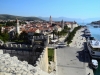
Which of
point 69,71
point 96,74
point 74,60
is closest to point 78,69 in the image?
point 69,71

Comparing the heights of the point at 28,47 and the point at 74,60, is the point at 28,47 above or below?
above

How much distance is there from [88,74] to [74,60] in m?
5.81

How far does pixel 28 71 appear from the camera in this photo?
12.5 ft

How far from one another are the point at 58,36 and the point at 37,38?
38465 millimetres

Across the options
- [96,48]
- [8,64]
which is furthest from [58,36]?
[8,64]

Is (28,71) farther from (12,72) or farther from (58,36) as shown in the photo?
(58,36)

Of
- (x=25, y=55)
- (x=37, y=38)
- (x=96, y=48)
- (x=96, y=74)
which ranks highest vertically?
(x=37, y=38)

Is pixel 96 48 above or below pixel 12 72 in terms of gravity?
below

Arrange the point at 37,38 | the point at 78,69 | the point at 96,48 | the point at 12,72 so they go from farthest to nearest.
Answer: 1. the point at 96,48
2. the point at 78,69
3. the point at 37,38
4. the point at 12,72

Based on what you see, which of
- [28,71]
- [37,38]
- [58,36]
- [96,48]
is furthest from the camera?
[58,36]

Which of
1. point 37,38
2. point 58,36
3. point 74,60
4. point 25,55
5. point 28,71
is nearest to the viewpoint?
point 28,71

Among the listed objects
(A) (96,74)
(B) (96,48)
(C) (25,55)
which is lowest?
(A) (96,74)

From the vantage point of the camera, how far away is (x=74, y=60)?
76.1 ft

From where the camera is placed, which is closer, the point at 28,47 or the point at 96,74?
the point at 28,47
